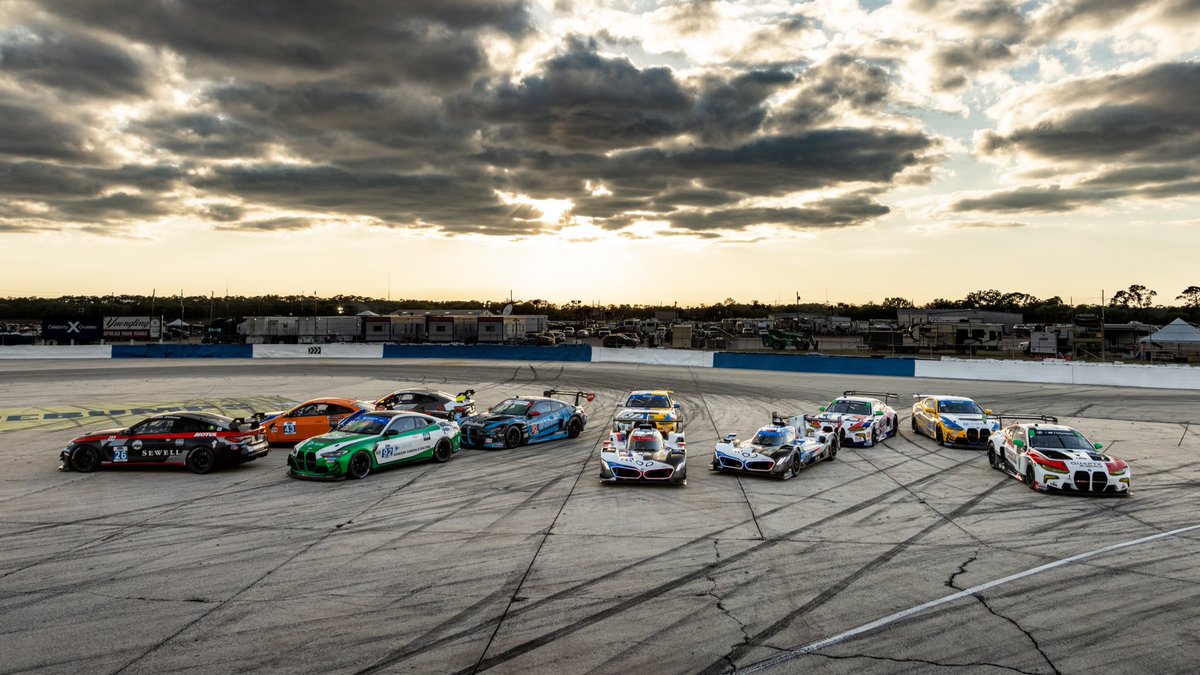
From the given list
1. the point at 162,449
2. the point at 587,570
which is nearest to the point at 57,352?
the point at 162,449

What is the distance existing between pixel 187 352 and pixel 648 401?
1726 inches

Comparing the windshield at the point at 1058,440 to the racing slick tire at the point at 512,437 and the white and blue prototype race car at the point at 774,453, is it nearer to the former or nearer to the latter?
the white and blue prototype race car at the point at 774,453

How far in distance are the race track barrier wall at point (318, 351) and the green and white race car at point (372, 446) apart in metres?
38.1

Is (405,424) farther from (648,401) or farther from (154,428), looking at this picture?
(648,401)

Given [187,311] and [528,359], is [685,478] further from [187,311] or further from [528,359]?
[187,311]

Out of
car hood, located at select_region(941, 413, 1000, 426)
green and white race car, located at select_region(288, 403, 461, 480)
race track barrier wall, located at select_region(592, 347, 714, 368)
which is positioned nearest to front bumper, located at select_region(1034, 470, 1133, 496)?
car hood, located at select_region(941, 413, 1000, 426)

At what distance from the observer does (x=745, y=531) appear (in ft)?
38.0

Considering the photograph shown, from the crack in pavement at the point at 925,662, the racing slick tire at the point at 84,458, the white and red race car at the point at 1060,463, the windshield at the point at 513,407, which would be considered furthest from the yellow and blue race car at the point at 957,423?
the racing slick tire at the point at 84,458

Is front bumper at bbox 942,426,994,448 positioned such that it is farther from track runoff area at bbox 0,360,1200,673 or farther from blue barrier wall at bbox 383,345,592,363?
blue barrier wall at bbox 383,345,592,363

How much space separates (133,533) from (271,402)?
18505mm

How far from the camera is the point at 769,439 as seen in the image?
53.9ft

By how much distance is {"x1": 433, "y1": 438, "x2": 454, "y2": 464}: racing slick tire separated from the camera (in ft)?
57.5

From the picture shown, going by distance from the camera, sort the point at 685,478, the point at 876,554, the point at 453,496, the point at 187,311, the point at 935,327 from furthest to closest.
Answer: the point at 187,311 → the point at 935,327 → the point at 685,478 → the point at 453,496 → the point at 876,554

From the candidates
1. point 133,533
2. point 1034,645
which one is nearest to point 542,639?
point 1034,645
